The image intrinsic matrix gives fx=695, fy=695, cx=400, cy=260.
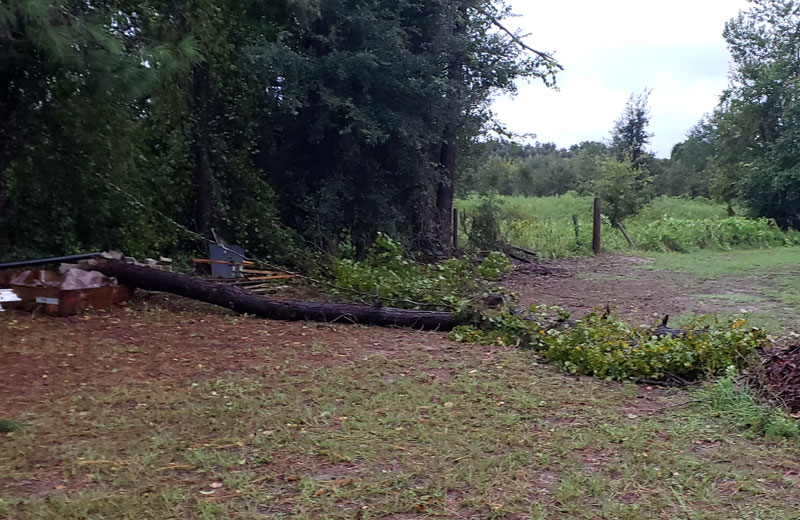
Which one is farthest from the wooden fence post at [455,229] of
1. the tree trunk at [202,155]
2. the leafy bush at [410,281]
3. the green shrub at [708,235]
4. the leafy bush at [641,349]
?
the leafy bush at [641,349]

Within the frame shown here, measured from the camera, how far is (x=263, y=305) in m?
7.18

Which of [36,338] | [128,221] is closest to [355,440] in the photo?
[36,338]

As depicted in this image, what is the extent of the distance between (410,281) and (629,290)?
386 cm

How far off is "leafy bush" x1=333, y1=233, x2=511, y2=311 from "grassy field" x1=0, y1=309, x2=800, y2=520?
5.74 feet

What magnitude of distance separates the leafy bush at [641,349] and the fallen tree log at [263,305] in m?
1.39

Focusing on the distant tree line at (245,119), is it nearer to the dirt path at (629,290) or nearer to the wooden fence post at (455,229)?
the wooden fence post at (455,229)

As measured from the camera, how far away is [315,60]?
415 inches

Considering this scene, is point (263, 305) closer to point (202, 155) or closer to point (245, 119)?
point (202, 155)

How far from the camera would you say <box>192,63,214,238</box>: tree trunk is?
10102 mm

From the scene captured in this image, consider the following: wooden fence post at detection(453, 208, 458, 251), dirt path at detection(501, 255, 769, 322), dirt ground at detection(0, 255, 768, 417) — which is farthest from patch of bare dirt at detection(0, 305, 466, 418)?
wooden fence post at detection(453, 208, 458, 251)

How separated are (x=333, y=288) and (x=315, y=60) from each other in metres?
3.97

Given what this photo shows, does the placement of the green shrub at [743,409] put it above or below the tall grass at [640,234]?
below

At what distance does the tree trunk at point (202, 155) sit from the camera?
33.1 feet

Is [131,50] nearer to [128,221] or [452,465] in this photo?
[128,221]
